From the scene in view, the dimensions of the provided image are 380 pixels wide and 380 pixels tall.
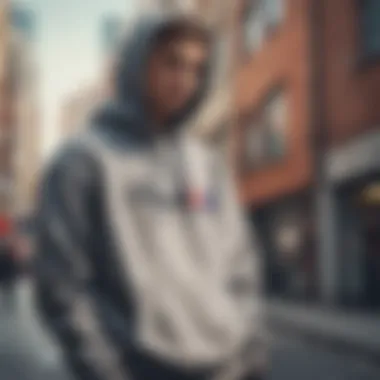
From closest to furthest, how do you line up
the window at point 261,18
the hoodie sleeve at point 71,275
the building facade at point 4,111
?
the hoodie sleeve at point 71,275 → the building facade at point 4,111 → the window at point 261,18

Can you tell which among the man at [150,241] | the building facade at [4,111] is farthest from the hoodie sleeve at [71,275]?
the building facade at [4,111]

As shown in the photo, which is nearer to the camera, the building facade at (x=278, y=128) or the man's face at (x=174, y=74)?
the man's face at (x=174, y=74)

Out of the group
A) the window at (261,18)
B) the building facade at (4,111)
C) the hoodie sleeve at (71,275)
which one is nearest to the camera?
the hoodie sleeve at (71,275)

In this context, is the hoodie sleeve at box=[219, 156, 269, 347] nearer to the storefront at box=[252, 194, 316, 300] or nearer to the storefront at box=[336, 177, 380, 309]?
the storefront at box=[252, 194, 316, 300]

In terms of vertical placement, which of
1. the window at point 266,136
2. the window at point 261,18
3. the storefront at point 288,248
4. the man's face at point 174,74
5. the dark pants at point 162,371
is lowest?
the dark pants at point 162,371

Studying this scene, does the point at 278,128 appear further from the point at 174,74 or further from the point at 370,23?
the point at 174,74

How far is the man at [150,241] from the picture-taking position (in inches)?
17.2

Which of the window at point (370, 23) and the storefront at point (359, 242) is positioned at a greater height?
the window at point (370, 23)

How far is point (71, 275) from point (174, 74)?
0.38 ft

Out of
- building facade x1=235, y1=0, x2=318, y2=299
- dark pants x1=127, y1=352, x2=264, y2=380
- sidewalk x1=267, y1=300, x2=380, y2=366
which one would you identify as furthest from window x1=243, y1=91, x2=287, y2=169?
dark pants x1=127, y1=352, x2=264, y2=380

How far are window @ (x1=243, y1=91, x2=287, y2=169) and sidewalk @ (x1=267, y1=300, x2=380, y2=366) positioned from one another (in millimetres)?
110

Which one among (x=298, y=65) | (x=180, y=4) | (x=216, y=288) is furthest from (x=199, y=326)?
(x=298, y=65)

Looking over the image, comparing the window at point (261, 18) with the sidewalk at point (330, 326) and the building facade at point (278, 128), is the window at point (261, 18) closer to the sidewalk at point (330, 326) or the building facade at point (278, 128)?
the building facade at point (278, 128)

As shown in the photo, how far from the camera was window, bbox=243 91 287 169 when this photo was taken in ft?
2.17
